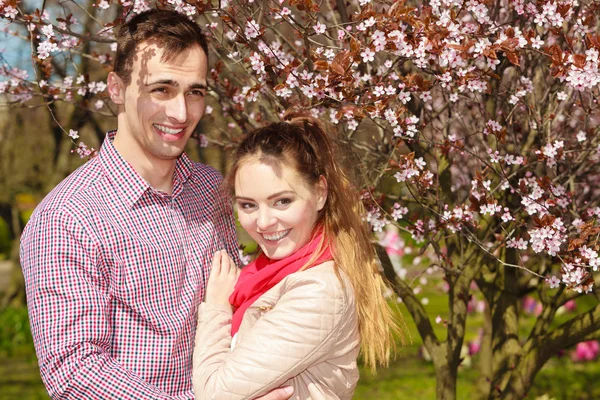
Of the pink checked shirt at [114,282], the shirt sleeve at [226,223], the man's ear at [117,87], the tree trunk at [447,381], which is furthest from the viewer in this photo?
the tree trunk at [447,381]

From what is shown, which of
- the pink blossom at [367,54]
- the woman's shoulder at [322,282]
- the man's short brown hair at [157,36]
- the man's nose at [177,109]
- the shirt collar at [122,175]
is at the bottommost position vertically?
the woman's shoulder at [322,282]

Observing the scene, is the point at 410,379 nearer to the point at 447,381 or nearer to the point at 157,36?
the point at 447,381

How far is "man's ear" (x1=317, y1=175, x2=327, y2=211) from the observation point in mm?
3135

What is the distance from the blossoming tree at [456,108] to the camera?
333cm

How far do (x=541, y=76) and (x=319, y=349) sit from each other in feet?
8.36

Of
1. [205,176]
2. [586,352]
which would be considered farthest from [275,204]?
[586,352]

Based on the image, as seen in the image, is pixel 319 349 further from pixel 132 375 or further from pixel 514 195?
pixel 514 195

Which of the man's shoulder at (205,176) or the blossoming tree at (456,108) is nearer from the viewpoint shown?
the blossoming tree at (456,108)

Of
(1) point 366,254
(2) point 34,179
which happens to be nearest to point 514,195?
(1) point 366,254

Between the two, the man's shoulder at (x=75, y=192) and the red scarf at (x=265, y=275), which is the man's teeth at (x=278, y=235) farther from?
the man's shoulder at (x=75, y=192)

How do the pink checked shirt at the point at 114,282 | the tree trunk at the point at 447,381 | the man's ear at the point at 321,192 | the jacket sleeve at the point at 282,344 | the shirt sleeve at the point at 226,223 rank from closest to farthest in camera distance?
the jacket sleeve at the point at 282,344 < the pink checked shirt at the point at 114,282 < the man's ear at the point at 321,192 < the shirt sleeve at the point at 226,223 < the tree trunk at the point at 447,381

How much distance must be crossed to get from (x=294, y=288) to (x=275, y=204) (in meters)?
0.37

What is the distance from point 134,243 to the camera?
3.07 m

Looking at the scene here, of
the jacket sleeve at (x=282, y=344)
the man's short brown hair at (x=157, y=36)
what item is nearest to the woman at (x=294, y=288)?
the jacket sleeve at (x=282, y=344)
